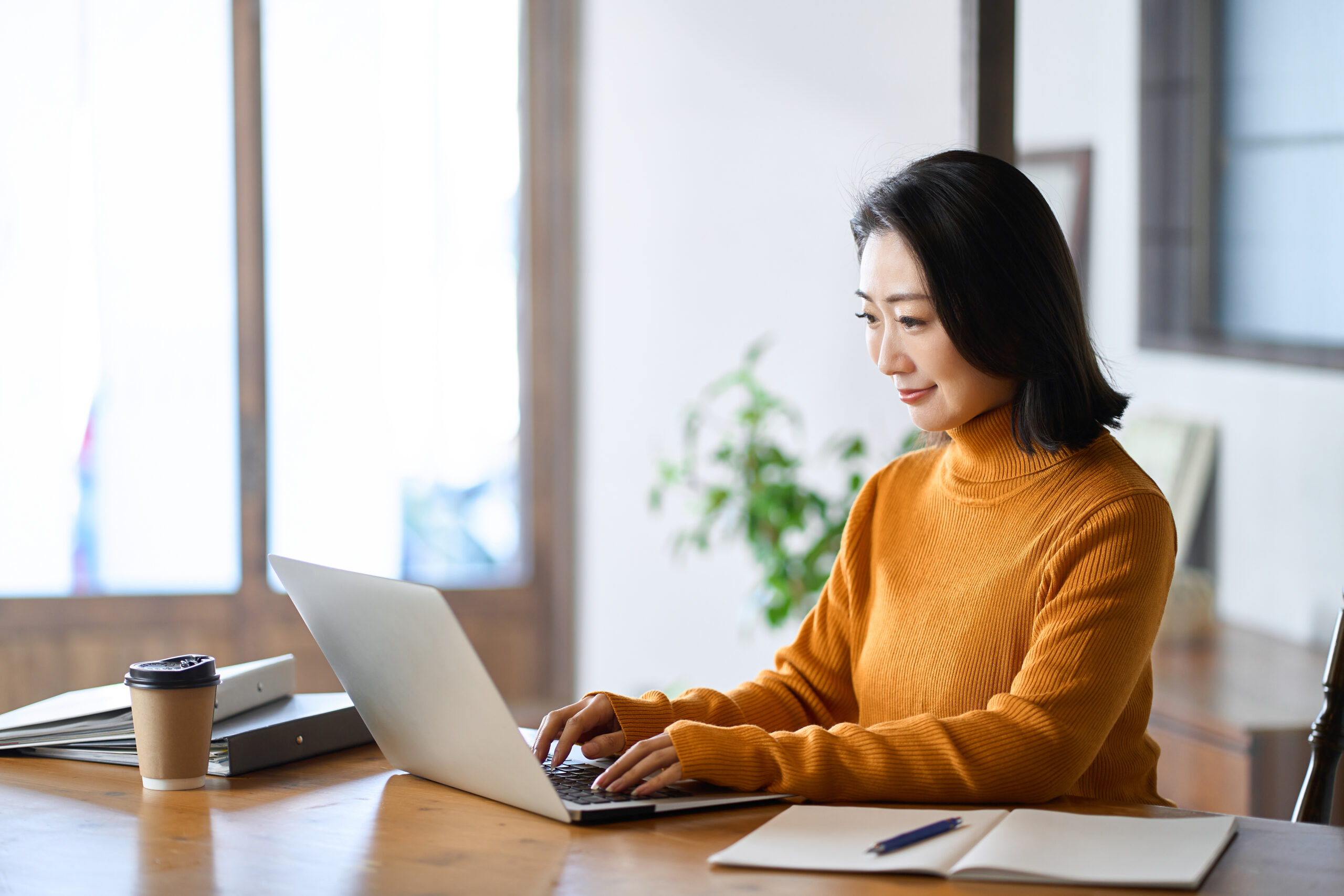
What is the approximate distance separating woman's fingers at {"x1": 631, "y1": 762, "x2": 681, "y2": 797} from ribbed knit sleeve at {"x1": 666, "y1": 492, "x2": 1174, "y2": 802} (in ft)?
0.04

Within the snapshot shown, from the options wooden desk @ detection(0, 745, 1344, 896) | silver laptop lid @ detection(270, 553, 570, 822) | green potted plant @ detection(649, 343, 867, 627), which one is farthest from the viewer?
green potted plant @ detection(649, 343, 867, 627)

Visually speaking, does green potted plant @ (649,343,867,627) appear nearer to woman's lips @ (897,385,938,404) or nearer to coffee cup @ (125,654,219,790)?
woman's lips @ (897,385,938,404)

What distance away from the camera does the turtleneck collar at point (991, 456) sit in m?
1.44

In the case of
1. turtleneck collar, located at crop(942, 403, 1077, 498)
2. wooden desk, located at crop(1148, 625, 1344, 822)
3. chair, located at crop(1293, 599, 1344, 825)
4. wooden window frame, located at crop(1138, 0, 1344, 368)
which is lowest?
wooden desk, located at crop(1148, 625, 1344, 822)

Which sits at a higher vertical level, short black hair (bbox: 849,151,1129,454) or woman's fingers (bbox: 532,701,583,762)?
short black hair (bbox: 849,151,1129,454)

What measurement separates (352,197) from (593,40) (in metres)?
0.94

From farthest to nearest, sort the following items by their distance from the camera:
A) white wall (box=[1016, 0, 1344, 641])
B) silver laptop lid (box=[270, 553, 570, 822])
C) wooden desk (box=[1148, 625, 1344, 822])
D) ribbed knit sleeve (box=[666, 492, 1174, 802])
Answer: white wall (box=[1016, 0, 1344, 641]) < wooden desk (box=[1148, 625, 1344, 822]) < ribbed knit sleeve (box=[666, 492, 1174, 802]) < silver laptop lid (box=[270, 553, 570, 822])

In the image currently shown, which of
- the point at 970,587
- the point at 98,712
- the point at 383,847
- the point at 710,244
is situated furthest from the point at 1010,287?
the point at 710,244

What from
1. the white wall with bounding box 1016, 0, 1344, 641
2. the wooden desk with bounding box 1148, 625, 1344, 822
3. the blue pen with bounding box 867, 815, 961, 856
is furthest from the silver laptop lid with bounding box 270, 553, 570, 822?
the white wall with bounding box 1016, 0, 1344, 641

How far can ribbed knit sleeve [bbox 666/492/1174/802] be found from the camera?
1190 millimetres

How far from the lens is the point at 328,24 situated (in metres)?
4.35

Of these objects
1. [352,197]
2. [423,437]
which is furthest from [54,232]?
[423,437]

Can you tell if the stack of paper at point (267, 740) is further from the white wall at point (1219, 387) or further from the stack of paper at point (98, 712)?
the white wall at point (1219, 387)

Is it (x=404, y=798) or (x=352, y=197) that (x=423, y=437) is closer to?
(x=352, y=197)
